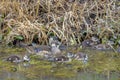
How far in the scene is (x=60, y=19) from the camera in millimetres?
8375

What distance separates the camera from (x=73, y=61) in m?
7.10

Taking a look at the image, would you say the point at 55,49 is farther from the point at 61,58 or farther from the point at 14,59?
the point at 14,59

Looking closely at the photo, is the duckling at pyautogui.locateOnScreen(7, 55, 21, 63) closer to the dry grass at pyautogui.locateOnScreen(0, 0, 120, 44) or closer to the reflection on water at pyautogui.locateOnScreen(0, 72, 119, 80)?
the reflection on water at pyautogui.locateOnScreen(0, 72, 119, 80)

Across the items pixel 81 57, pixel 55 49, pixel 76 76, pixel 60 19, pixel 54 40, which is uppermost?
pixel 60 19

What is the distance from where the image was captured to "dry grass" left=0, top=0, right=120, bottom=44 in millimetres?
8023

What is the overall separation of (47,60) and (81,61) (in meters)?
0.53

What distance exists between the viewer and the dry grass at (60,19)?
8023mm

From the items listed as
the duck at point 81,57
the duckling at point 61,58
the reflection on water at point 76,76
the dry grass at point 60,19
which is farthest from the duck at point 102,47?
the reflection on water at point 76,76

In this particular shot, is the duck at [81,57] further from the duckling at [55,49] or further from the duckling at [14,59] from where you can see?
the duckling at [14,59]

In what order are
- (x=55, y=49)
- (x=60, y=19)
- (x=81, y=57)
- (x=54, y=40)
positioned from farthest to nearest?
(x=60, y=19)
(x=54, y=40)
(x=55, y=49)
(x=81, y=57)

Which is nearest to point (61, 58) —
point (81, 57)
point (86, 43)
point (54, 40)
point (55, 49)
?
point (81, 57)

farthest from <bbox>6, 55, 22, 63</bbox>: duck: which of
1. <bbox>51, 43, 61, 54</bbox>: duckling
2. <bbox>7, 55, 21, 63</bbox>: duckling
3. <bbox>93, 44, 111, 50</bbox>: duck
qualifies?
<bbox>93, 44, 111, 50</bbox>: duck

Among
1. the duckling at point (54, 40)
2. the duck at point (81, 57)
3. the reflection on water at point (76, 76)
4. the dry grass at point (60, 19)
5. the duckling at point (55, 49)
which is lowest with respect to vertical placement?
the reflection on water at point (76, 76)

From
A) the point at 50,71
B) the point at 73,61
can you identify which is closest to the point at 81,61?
the point at 73,61
